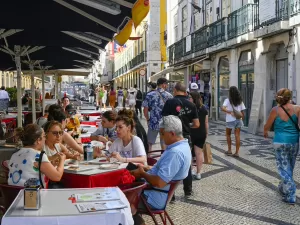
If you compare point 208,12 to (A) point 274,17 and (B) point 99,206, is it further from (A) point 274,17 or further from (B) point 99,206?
(B) point 99,206

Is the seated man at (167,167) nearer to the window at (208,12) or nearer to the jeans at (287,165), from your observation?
the jeans at (287,165)

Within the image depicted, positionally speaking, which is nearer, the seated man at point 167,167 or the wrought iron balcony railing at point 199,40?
the seated man at point 167,167

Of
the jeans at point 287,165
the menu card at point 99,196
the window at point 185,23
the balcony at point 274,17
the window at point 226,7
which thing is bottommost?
the jeans at point 287,165

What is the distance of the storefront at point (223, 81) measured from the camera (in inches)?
741

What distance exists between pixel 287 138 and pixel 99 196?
3.46 m

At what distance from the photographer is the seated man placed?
386 centimetres

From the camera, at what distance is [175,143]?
402cm

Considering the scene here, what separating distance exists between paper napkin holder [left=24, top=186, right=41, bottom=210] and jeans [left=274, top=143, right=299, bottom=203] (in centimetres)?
385

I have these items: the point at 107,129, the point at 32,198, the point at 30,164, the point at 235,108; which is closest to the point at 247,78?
the point at 235,108

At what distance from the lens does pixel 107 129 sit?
22.3 ft

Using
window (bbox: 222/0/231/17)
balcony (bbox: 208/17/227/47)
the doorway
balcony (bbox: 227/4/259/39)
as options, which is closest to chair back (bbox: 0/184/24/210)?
the doorway

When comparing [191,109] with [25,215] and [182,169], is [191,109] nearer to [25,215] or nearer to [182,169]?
[182,169]

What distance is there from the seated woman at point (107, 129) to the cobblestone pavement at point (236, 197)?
1.28 metres

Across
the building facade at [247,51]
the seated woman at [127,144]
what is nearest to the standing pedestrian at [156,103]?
the seated woman at [127,144]
